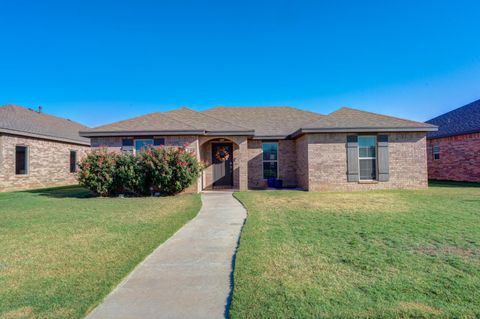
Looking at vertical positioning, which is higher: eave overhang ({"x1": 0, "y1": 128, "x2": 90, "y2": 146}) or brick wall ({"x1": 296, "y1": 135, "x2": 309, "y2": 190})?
eave overhang ({"x1": 0, "y1": 128, "x2": 90, "y2": 146})

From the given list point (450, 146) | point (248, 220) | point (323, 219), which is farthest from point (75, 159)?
point (450, 146)

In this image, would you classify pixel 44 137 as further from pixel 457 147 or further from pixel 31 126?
pixel 457 147

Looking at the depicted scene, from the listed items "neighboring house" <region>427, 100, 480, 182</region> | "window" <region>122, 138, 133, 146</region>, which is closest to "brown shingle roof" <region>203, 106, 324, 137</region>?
"window" <region>122, 138, 133, 146</region>

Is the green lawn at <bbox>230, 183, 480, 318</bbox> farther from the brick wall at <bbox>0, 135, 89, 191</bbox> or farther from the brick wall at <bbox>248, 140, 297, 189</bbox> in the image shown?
the brick wall at <bbox>0, 135, 89, 191</bbox>

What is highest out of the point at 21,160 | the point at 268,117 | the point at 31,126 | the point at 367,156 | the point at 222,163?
the point at 268,117

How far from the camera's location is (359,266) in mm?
3473

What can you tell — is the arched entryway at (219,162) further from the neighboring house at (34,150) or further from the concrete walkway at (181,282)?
the concrete walkway at (181,282)

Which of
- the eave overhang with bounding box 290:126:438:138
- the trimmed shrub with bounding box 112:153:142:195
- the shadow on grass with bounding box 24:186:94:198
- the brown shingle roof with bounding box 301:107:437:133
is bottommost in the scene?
the shadow on grass with bounding box 24:186:94:198

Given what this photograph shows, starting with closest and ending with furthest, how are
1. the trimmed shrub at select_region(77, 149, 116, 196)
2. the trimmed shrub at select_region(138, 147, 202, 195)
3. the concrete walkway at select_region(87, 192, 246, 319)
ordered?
the concrete walkway at select_region(87, 192, 246, 319) < the trimmed shrub at select_region(138, 147, 202, 195) < the trimmed shrub at select_region(77, 149, 116, 196)

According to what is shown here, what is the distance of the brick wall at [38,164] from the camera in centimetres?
1341

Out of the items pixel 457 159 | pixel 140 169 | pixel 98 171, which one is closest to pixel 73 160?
pixel 98 171

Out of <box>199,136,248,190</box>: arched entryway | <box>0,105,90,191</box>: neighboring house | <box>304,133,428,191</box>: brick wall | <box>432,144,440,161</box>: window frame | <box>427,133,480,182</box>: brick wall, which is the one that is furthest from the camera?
<box>432,144,440,161</box>: window frame

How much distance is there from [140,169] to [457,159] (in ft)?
58.6

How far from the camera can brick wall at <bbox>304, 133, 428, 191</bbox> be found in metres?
12.0
